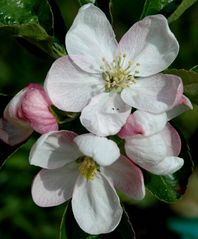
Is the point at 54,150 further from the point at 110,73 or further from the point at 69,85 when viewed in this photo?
the point at 110,73

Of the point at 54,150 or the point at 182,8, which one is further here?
the point at 182,8

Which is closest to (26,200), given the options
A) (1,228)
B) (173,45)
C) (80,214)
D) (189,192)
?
(1,228)

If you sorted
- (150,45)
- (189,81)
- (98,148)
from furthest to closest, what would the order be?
(150,45) → (189,81) → (98,148)

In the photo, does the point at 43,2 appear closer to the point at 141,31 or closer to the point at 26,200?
the point at 141,31

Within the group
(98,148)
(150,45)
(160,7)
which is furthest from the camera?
(160,7)

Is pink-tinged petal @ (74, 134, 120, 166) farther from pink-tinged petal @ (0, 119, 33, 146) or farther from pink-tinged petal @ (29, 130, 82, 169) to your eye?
pink-tinged petal @ (0, 119, 33, 146)

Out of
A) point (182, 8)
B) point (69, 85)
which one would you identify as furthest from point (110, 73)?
point (182, 8)

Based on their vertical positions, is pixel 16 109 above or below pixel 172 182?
above

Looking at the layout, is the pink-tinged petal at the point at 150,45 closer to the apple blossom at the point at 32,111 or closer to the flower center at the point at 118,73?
the flower center at the point at 118,73
